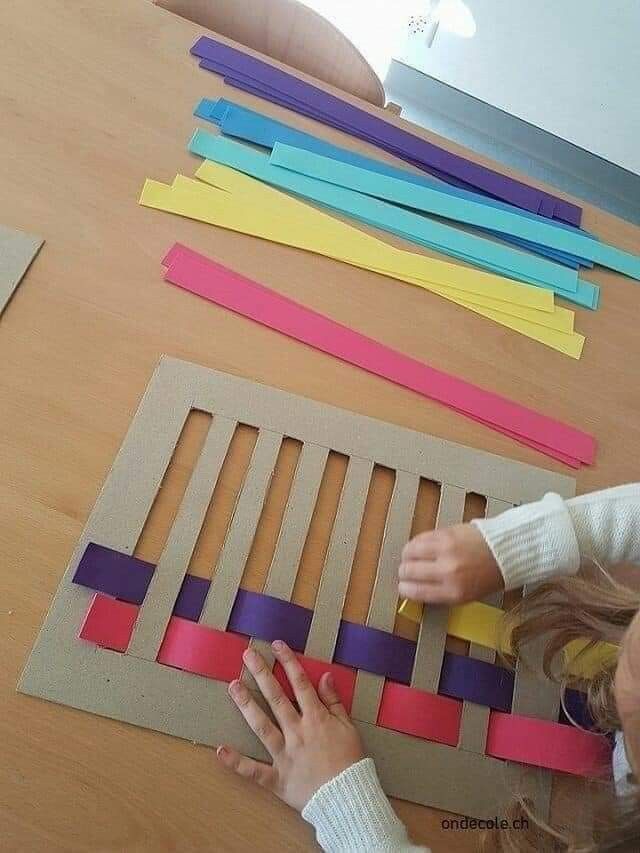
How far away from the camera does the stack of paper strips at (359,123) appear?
0.77 meters

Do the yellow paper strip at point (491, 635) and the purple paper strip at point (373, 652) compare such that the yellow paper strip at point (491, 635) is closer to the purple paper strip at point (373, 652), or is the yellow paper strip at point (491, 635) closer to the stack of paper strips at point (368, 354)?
the purple paper strip at point (373, 652)

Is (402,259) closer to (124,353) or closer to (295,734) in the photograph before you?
(124,353)

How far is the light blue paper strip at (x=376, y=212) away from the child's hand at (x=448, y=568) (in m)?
0.29

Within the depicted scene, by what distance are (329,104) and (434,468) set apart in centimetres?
42

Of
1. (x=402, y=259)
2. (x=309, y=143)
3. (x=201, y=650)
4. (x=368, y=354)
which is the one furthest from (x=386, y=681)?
(x=309, y=143)

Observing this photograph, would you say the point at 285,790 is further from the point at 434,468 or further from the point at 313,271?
the point at 313,271

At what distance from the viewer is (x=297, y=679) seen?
1.62 ft

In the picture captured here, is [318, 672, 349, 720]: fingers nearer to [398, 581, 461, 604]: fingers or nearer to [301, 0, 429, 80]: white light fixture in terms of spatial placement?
[398, 581, 461, 604]: fingers

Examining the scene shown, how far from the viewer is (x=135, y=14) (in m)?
0.77

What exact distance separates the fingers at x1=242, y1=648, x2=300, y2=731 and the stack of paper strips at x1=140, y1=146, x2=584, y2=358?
367 mm

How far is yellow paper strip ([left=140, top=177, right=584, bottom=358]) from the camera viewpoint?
0.66 m

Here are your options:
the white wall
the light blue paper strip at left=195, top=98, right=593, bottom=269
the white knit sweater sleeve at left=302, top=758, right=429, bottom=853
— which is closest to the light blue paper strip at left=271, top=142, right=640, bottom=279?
the light blue paper strip at left=195, top=98, right=593, bottom=269

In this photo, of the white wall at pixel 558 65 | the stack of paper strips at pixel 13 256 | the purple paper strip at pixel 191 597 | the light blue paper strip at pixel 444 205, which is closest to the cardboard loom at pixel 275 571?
the purple paper strip at pixel 191 597

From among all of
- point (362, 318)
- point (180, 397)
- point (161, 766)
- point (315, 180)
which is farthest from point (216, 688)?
point (315, 180)
